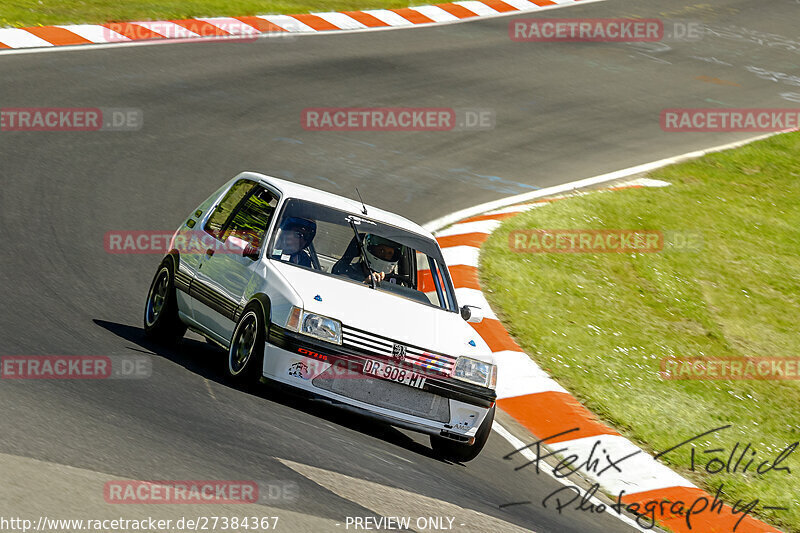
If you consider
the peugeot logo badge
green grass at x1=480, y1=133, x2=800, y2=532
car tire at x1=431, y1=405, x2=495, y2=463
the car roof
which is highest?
the car roof

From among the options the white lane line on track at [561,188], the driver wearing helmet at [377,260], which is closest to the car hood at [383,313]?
the driver wearing helmet at [377,260]

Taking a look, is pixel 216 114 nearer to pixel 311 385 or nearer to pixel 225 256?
pixel 225 256

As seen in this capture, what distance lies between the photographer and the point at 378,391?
24.5ft

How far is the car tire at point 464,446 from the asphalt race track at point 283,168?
0.32ft

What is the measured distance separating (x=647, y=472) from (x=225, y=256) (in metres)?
3.60

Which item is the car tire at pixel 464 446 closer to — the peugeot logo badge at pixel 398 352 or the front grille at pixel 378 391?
the front grille at pixel 378 391

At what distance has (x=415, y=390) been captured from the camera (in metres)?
7.53

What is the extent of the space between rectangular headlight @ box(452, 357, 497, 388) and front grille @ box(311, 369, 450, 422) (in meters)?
0.28

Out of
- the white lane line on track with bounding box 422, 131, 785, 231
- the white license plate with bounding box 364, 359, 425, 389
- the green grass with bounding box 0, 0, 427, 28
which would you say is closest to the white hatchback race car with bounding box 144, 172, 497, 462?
the white license plate with bounding box 364, 359, 425, 389

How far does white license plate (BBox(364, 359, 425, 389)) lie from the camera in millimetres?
7426

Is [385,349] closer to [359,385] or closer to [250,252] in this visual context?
[359,385]

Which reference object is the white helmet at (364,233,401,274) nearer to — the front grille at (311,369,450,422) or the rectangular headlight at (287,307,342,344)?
the rectangular headlight at (287,307,342,344)

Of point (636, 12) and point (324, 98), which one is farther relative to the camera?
point (636, 12)

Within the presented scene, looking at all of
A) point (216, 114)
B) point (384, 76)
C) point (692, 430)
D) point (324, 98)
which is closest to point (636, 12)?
point (384, 76)
